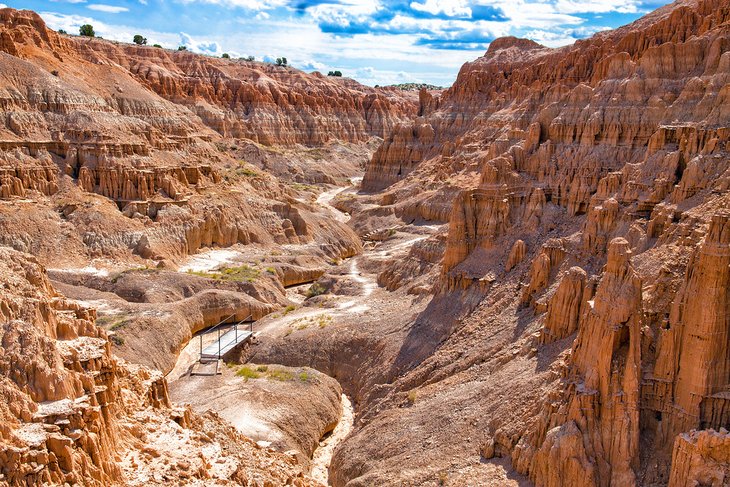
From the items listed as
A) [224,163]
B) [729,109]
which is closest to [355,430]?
[729,109]

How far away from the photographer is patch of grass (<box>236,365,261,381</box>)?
38469 mm

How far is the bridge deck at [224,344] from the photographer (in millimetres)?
42719

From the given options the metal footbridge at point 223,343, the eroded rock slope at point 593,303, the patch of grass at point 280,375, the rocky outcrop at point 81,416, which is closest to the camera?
the rocky outcrop at point 81,416

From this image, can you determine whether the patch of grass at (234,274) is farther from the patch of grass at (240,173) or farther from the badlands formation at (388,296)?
the patch of grass at (240,173)

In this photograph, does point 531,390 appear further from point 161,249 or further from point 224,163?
point 224,163

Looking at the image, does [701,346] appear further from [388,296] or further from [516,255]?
[388,296]

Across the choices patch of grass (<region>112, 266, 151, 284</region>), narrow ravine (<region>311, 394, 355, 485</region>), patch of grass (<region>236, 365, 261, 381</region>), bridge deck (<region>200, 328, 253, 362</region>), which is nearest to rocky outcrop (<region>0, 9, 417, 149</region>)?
patch of grass (<region>112, 266, 151, 284</region>)

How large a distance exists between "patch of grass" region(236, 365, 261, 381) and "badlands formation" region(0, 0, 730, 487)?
0.15m

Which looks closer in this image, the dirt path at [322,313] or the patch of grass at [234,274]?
the dirt path at [322,313]

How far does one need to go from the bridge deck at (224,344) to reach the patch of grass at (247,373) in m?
3.09

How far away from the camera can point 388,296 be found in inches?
1986

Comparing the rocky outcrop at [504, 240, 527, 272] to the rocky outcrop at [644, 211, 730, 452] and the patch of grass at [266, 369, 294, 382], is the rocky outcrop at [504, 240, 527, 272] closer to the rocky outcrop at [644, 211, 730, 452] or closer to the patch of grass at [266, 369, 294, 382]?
the patch of grass at [266, 369, 294, 382]

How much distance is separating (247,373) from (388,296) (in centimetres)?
1470

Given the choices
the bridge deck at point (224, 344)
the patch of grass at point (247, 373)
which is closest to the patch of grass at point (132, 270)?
the bridge deck at point (224, 344)
